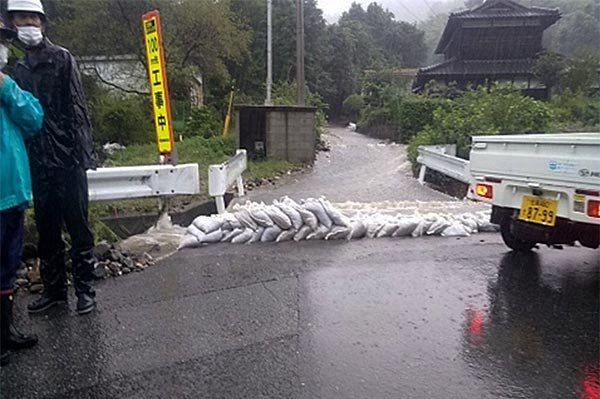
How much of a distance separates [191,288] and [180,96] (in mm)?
20431

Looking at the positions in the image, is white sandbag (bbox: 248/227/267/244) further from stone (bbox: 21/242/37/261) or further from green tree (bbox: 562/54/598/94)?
green tree (bbox: 562/54/598/94)

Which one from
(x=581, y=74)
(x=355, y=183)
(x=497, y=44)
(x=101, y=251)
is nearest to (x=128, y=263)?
(x=101, y=251)

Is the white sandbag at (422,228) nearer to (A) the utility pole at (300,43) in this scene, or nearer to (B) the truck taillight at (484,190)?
(B) the truck taillight at (484,190)

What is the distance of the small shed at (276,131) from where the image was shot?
1531 centimetres

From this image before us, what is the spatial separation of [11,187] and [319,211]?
11.8 ft

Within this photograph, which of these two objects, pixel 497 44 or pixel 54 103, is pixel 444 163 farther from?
pixel 497 44

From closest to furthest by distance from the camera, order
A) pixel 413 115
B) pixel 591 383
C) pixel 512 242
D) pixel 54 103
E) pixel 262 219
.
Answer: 1. pixel 591 383
2. pixel 54 103
3. pixel 512 242
4. pixel 262 219
5. pixel 413 115

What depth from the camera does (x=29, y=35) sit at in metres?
3.52

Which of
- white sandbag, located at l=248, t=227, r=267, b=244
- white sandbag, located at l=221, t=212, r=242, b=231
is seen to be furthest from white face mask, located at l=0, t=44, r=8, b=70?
white sandbag, located at l=248, t=227, r=267, b=244

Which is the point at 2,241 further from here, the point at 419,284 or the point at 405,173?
the point at 405,173

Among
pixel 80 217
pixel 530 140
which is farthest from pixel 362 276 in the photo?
pixel 80 217

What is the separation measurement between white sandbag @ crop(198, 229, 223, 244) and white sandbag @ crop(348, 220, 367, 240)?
1463 millimetres

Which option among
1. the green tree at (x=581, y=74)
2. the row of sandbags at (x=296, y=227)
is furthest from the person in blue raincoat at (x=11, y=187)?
the green tree at (x=581, y=74)

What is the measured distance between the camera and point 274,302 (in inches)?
158
